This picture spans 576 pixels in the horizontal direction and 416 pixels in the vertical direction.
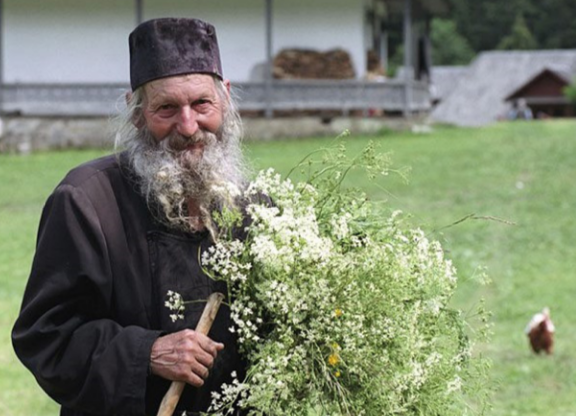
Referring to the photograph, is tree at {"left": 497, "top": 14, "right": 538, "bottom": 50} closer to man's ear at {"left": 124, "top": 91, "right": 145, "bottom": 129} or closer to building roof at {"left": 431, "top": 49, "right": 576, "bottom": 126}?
building roof at {"left": 431, "top": 49, "right": 576, "bottom": 126}

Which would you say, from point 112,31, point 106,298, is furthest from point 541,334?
point 112,31

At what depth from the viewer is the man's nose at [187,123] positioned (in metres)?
3.26

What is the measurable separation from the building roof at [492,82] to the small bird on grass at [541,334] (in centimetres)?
4844

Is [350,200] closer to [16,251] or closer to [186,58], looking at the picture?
[186,58]

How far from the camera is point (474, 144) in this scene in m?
22.5

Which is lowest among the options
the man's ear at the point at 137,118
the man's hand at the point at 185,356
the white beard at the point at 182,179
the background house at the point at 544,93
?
the background house at the point at 544,93

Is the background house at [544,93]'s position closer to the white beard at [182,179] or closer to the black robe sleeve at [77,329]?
the white beard at [182,179]

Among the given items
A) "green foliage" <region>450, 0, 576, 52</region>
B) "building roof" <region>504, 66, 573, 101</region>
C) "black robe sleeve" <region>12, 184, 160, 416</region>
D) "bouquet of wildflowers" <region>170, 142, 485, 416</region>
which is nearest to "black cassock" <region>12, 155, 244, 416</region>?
"black robe sleeve" <region>12, 184, 160, 416</region>

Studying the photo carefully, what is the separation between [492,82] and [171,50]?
2398 inches

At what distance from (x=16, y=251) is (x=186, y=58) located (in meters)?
10.2

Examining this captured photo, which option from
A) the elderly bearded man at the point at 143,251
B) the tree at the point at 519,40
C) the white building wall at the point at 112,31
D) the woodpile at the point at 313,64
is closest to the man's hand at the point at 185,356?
the elderly bearded man at the point at 143,251

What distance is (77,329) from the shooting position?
3156 mm

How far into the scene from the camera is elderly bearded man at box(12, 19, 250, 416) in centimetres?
314

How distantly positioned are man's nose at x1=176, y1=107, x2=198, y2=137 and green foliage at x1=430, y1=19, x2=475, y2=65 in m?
83.1
